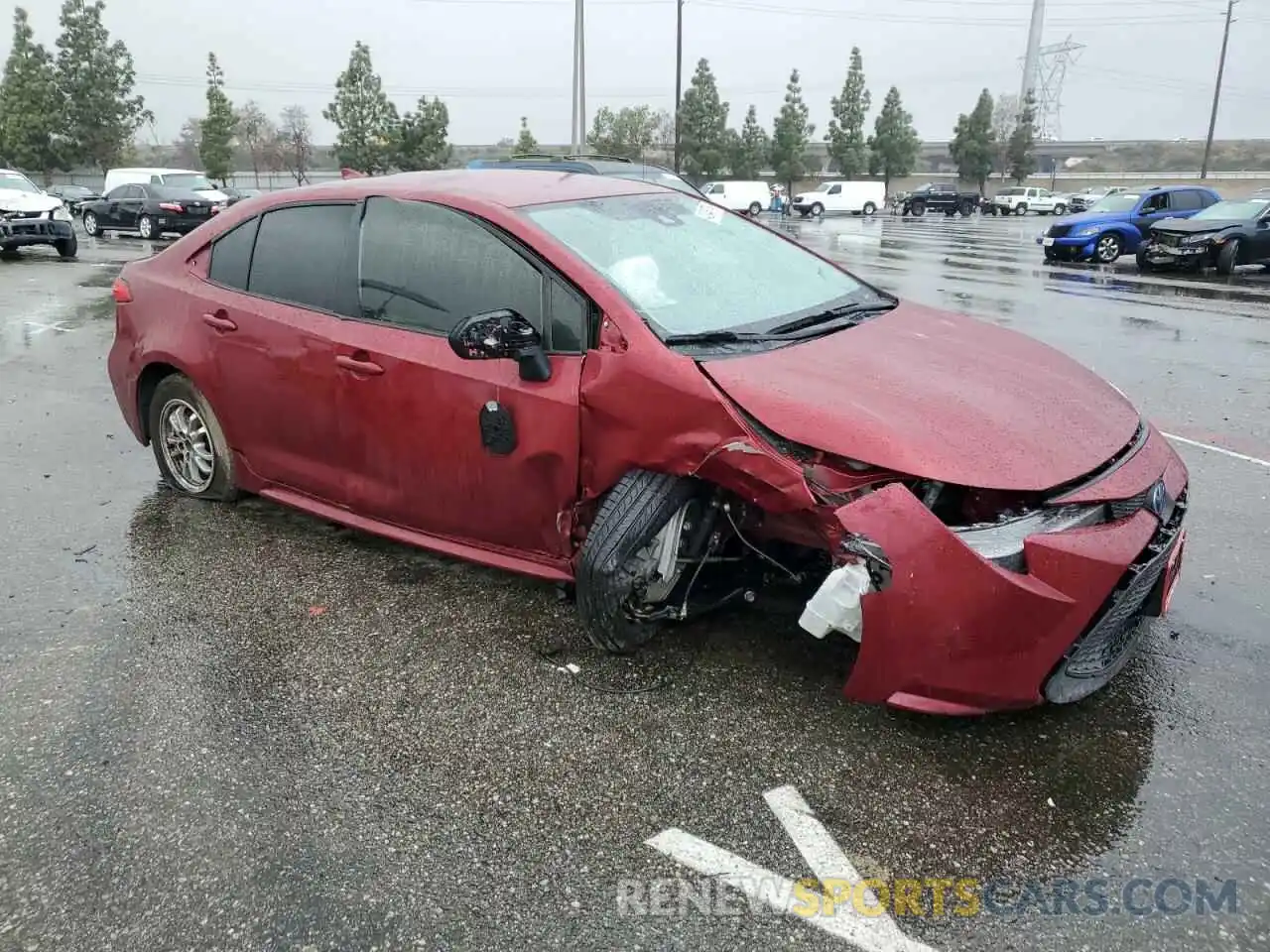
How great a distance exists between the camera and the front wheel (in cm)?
2042

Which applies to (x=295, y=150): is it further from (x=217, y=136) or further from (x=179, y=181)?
(x=179, y=181)

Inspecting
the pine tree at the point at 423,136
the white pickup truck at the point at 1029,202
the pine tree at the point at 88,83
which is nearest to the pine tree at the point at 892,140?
the white pickup truck at the point at 1029,202

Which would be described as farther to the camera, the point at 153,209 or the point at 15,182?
the point at 153,209

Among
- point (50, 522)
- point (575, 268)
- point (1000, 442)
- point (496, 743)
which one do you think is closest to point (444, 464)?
point (575, 268)

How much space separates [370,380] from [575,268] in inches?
37.8

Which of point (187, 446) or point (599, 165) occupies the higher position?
point (599, 165)

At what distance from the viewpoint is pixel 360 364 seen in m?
3.72

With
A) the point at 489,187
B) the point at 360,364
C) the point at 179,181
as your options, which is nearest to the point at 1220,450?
the point at 489,187

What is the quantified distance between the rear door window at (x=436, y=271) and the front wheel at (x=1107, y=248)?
20.1 m

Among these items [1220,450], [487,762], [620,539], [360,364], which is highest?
[360,364]

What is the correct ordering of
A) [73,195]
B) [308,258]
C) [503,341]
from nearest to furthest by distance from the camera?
[503,341], [308,258], [73,195]

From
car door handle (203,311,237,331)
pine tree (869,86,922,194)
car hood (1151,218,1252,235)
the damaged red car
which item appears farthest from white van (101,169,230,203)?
pine tree (869,86,922,194)

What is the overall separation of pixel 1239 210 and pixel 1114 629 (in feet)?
63.8

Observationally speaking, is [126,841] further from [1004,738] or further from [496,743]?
[1004,738]
